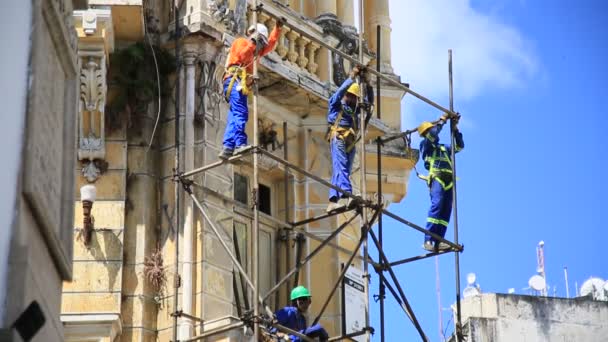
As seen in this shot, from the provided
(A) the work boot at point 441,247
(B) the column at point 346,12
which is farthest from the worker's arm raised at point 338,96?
(B) the column at point 346,12

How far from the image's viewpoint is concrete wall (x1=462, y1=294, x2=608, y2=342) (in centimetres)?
3094

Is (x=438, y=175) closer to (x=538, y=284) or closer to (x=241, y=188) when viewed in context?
(x=241, y=188)

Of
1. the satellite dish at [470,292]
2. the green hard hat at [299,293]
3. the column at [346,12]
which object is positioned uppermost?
the column at [346,12]

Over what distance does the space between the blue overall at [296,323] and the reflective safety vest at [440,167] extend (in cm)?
267

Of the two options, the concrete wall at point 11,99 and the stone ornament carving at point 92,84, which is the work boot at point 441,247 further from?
the concrete wall at point 11,99

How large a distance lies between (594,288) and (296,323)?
1594 centimetres

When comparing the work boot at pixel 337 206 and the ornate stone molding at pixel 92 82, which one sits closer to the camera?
the ornate stone molding at pixel 92 82

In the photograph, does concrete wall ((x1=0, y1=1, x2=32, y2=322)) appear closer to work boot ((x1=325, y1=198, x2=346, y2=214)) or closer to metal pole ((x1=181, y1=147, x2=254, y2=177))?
metal pole ((x1=181, y1=147, x2=254, y2=177))

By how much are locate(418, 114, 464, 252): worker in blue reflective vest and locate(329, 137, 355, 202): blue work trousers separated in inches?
39.8

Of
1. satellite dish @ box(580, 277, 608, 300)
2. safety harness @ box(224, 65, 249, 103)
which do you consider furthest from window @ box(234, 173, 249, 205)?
satellite dish @ box(580, 277, 608, 300)

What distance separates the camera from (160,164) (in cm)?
2047

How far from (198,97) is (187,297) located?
2622 millimetres

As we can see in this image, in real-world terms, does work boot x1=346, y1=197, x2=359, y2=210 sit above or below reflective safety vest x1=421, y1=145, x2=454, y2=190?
below

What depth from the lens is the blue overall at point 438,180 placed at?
21.0 m
